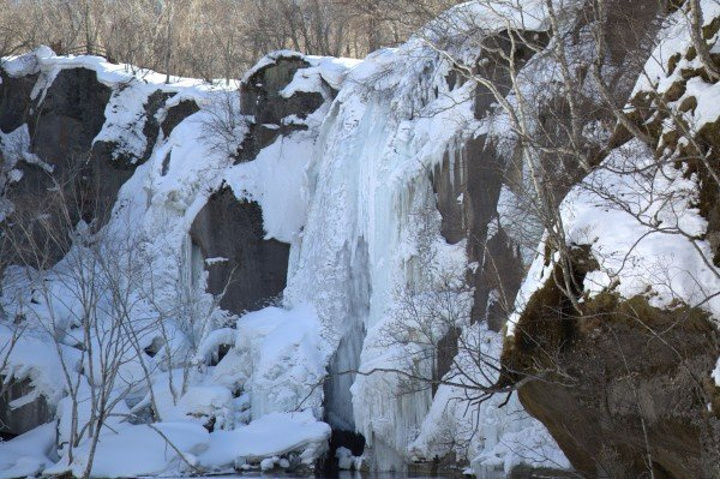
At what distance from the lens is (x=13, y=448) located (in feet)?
66.7

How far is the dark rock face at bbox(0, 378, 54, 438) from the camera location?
2188cm

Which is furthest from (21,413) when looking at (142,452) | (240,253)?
(240,253)

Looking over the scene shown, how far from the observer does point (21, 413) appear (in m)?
21.9

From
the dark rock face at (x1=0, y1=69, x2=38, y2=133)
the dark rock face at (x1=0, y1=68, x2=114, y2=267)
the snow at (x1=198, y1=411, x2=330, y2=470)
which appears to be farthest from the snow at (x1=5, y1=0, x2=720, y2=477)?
the dark rock face at (x1=0, y1=69, x2=38, y2=133)

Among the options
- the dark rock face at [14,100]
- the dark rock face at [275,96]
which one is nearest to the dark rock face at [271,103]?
the dark rock face at [275,96]

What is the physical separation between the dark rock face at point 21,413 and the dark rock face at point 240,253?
15.1 ft

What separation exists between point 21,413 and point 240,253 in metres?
6.06

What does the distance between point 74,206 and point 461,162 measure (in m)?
14.7

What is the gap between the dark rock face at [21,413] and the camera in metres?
21.9

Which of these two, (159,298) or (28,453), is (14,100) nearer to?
(159,298)

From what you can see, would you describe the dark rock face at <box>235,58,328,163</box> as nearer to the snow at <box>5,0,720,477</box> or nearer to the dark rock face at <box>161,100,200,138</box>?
the snow at <box>5,0,720,477</box>

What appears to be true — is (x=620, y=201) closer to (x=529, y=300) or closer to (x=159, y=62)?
(x=529, y=300)

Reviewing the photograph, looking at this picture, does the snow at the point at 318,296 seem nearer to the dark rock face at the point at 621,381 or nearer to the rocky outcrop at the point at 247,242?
the rocky outcrop at the point at 247,242

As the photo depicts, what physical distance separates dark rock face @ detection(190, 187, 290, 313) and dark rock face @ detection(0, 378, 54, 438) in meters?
4.61
